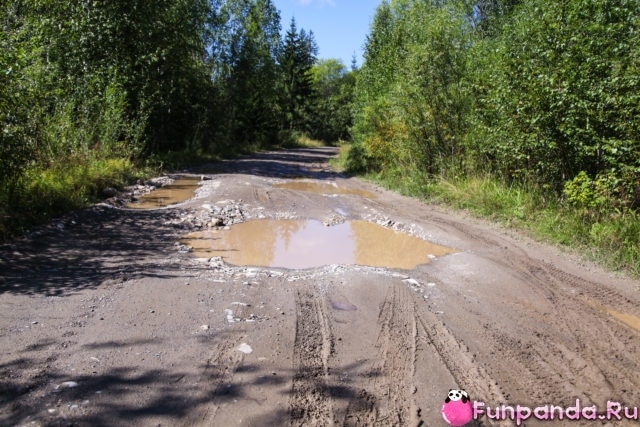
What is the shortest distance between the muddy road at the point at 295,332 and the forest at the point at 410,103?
60.8 inches

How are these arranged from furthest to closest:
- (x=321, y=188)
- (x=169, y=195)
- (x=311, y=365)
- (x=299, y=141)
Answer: (x=299, y=141) < (x=321, y=188) < (x=169, y=195) < (x=311, y=365)

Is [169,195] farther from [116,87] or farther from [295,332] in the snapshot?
[295,332]

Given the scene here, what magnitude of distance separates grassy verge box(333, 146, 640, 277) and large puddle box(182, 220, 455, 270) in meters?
2.10

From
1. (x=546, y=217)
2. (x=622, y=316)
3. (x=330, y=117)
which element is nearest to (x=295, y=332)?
(x=622, y=316)

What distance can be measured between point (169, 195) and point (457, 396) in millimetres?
10693

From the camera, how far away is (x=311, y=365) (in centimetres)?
346

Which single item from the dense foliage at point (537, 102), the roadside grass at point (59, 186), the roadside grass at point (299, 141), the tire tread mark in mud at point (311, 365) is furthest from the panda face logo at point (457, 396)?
the roadside grass at point (299, 141)

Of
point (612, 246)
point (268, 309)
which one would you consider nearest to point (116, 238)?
point (268, 309)

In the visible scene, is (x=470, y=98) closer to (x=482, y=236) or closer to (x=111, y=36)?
(x=482, y=236)

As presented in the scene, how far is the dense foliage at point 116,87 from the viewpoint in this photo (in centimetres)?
738

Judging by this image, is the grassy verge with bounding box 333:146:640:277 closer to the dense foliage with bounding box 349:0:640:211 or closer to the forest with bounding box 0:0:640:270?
the forest with bounding box 0:0:640:270

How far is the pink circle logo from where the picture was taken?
2914 mm

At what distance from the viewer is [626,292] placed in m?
5.46

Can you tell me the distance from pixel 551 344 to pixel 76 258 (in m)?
6.05
